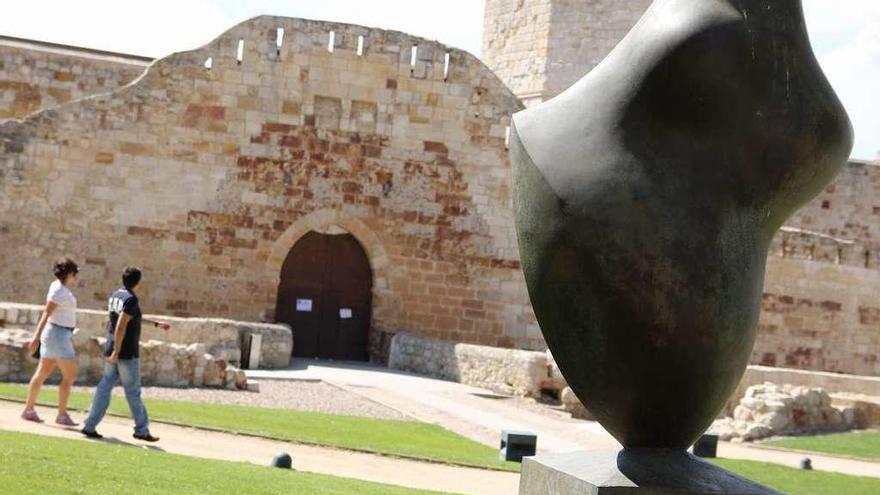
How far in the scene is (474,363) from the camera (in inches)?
738

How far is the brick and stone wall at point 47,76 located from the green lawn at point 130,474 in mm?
14558

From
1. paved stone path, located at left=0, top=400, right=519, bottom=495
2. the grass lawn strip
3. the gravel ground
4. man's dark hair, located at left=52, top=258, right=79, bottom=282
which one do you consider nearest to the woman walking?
man's dark hair, located at left=52, top=258, right=79, bottom=282

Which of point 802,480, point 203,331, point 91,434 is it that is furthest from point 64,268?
point 203,331

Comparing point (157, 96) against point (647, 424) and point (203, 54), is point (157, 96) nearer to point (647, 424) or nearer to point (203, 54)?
point (203, 54)

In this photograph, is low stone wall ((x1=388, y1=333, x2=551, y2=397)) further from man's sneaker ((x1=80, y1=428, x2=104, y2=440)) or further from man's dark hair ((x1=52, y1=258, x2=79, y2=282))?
man's sneaker ((x1=80, y1=428, x2=104, y2=440))

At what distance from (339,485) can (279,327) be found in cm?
1025

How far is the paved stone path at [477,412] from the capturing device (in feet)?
43.7

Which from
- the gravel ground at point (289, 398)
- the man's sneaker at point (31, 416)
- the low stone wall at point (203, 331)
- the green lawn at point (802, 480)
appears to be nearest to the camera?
the man's sneaker at point (31, 416)

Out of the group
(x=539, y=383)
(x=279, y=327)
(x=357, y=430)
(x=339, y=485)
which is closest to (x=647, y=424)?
(x=339, y=485)

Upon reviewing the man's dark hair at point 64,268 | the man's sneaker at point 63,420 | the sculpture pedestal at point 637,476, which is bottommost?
the man's sneaker at point 63,420

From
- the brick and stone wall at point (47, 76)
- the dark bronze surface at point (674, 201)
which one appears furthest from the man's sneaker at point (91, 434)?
the brick and stone wall at point (47, 76)

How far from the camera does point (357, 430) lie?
41.5 ft

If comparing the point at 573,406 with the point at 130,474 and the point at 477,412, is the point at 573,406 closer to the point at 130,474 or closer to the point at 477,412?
the point at 477,412

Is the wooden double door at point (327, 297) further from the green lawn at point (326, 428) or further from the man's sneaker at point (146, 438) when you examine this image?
the man's sneaker at point (146, 438)
